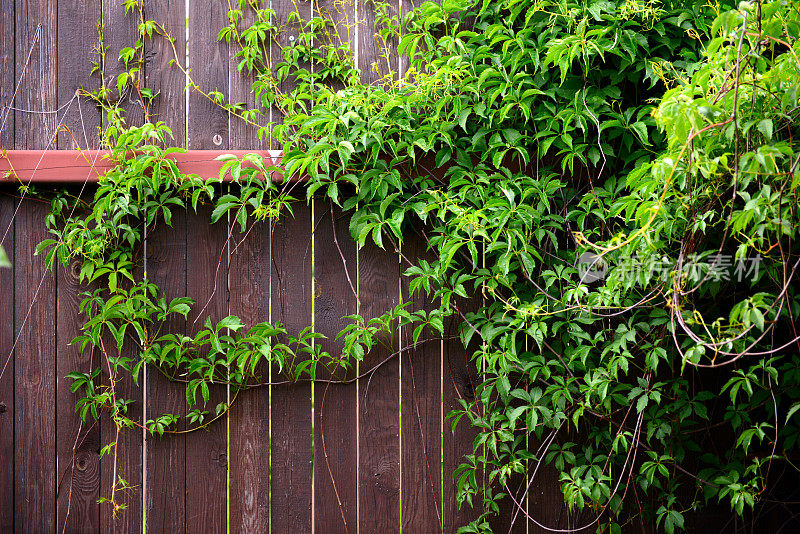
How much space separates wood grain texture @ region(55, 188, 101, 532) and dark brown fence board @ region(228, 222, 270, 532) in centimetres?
45

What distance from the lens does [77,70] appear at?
6.13ft

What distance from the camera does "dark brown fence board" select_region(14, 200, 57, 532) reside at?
1811mm

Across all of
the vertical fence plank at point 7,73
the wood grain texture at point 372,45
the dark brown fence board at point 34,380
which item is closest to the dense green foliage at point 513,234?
the wood grain texture at point 372,45

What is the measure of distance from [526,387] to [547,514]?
1.48 feet

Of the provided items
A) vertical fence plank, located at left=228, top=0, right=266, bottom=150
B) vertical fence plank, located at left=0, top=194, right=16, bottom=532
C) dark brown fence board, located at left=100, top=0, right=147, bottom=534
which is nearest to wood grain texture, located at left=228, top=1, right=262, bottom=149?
vertical fence plank, located at left=228, top=0, right=266, bottom=150

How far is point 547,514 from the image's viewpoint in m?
1.85

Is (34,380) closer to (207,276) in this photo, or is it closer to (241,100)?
(207,276)

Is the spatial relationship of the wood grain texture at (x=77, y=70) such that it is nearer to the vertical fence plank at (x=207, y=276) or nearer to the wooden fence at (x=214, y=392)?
the wooden fence at (x=214, y=392)

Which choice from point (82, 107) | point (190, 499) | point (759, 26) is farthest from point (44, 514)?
point (759, 26)

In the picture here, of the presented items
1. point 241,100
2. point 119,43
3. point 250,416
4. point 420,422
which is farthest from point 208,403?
point 119,43

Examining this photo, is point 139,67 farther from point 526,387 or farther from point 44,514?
point 526,387

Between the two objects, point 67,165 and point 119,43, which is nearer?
point 67,165

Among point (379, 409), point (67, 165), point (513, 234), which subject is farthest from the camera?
point (379, 409)

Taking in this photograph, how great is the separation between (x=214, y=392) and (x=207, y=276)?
0.39m
